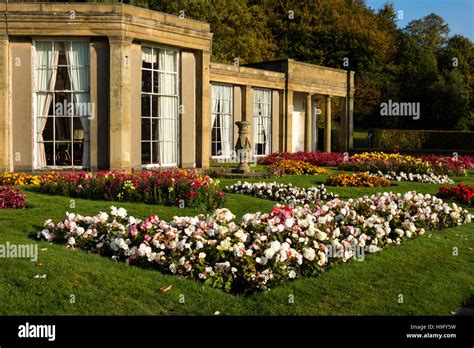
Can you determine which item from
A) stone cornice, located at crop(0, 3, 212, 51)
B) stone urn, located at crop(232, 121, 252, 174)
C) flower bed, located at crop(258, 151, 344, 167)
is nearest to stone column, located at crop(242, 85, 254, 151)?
flower bed, located at crop(258, 151, 344, 167)

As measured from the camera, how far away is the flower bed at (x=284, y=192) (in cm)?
Answer: 1361

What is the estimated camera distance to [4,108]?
1611cm

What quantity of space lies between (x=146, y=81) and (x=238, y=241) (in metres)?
11.5

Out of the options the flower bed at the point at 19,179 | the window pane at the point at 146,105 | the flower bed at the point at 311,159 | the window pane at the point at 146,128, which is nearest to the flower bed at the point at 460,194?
the window pane at the point at 146,128

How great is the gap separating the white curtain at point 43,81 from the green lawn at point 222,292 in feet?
28.8

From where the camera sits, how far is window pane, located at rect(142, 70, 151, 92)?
1756 cm

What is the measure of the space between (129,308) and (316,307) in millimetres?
1979

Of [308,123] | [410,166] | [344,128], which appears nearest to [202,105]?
[410,166]

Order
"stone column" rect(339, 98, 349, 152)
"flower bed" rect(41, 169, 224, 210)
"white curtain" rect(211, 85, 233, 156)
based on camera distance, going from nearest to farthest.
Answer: "flower bed" rect(41, 169, 224, 210)
"white curtain" rect(211, 85, 233, 156)
"stone column" rect(339, 98, 349, 152)

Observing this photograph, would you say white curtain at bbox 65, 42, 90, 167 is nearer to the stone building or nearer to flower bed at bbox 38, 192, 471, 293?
the stone building

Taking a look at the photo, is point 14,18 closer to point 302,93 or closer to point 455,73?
point 302,93

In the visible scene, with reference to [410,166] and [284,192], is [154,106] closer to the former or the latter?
[284,192]

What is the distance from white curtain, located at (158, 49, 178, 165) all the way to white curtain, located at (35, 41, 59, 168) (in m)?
3.31
